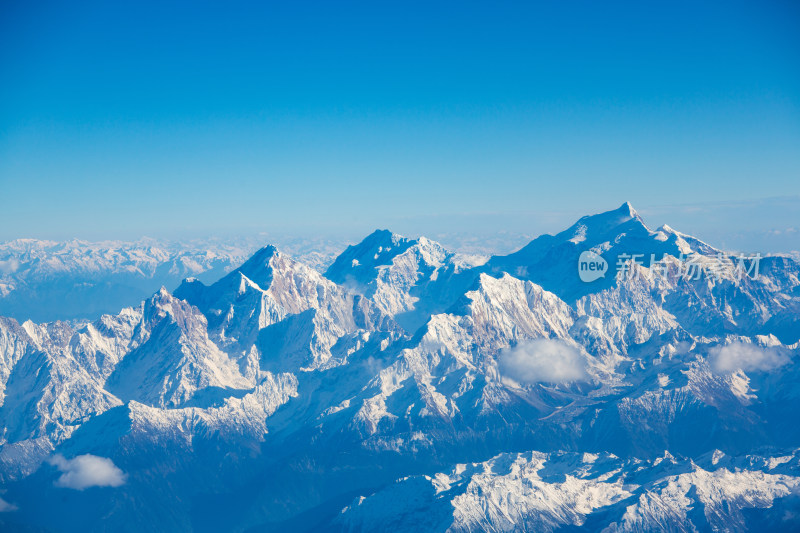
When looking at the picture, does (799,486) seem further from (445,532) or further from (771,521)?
(445,532)

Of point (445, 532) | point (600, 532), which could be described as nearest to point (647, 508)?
point (600, 532)

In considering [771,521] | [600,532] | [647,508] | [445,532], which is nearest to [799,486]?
[771,521]

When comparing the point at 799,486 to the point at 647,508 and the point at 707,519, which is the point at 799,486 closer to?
the point at 707,519

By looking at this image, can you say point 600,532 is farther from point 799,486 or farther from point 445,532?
point 799,486

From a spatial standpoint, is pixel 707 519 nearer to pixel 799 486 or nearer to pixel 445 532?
pixel 799 486

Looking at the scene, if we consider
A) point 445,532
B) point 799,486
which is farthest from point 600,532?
point 799,486

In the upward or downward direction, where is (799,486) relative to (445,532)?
upward
